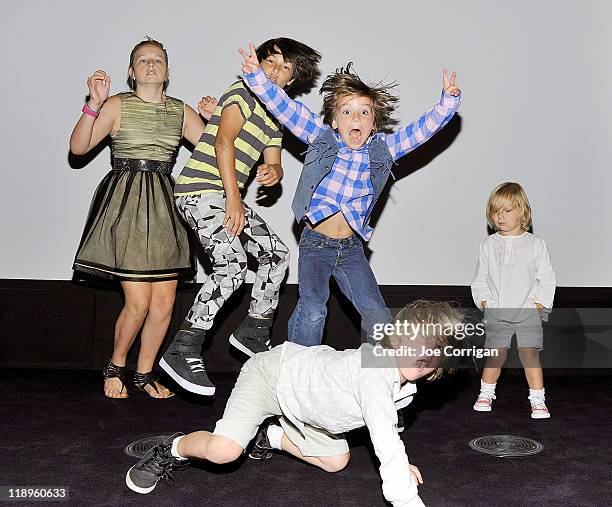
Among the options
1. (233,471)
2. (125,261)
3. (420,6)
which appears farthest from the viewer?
(420,6)

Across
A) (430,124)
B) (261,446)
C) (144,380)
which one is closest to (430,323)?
(261,446)

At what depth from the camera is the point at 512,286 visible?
12.8 feet

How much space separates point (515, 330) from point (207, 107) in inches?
73.6

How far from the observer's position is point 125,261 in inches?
155

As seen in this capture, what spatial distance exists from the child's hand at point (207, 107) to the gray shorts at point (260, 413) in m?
1.81

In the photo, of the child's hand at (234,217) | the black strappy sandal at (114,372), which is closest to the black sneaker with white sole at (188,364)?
the child's hand at (234,217)

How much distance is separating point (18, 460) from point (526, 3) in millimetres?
3402

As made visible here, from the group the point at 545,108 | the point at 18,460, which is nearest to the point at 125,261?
the point at 18,460

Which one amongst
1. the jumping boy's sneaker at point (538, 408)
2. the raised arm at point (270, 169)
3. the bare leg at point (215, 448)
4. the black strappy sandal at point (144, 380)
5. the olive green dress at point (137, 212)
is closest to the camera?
A: the bare leg at point (215, 448)

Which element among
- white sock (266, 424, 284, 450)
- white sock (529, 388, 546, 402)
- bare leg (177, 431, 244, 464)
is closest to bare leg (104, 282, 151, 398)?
white sock (266, 424, 284, 450)

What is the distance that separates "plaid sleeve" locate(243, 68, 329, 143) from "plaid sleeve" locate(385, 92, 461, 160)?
12.0 inches

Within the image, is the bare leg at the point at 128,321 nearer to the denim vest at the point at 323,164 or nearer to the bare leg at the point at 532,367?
the denim vest at the point at 323,164

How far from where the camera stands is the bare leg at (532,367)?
378 cm

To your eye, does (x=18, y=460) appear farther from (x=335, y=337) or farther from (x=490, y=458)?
(x=335, y=337)
